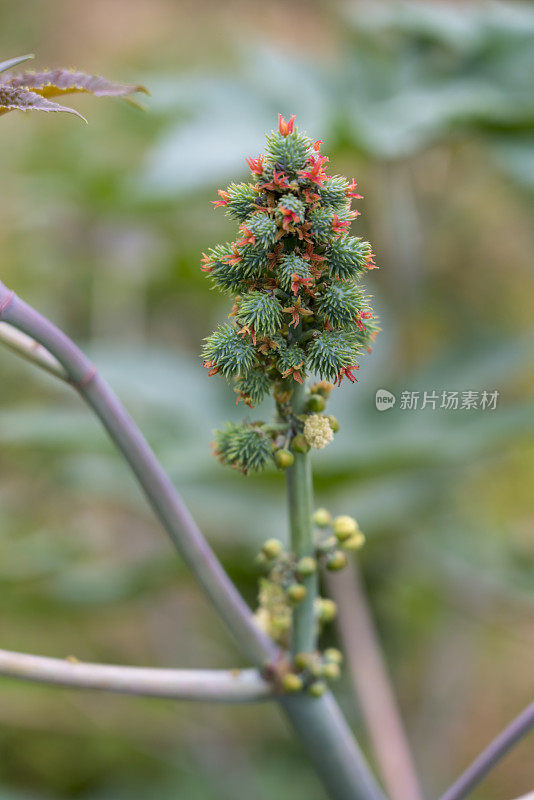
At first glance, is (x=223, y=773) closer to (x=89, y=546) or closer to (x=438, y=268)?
(x=89, y=546)

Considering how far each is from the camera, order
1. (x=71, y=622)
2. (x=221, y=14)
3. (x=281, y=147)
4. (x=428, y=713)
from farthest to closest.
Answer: (x=221, y=14)
(x=428, y=713)
(x=71, y=622)
(x=281, y=147)

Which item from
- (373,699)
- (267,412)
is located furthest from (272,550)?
(267,412)

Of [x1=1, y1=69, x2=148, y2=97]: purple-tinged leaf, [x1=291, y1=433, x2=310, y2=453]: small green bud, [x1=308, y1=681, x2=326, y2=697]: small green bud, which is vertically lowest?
[x1=308, y1=681, x2=326, y2=697]: small green bud

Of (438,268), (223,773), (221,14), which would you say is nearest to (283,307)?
(223,773)

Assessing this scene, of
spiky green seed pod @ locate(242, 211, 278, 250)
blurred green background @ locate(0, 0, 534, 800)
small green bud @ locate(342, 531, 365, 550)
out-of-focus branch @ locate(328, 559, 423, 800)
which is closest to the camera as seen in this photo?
spiky green seed pod @ locate(242, 211, 278, 250)

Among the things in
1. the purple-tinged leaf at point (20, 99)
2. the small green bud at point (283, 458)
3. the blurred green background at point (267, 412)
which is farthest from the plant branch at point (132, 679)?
the blurred green background at point (267, 412)

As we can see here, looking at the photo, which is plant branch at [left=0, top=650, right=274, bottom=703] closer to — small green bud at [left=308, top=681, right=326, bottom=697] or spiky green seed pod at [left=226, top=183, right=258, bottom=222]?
small green bud at [left=308, top=681, right=326, bottom=697]

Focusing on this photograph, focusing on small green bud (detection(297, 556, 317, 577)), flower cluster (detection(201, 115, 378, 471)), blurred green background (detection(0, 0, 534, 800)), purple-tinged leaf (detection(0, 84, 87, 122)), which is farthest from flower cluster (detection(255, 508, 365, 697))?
blurred green background (detection(0, 0, 534, 800))
